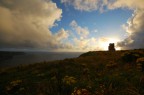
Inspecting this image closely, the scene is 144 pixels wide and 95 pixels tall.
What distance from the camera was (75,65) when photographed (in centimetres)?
2162

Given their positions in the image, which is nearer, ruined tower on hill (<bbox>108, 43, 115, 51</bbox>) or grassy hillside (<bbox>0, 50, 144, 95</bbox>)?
grassy hillside (<bbox>0, 50, 144, 95</bbox>)

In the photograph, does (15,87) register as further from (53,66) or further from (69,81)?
(53,66)

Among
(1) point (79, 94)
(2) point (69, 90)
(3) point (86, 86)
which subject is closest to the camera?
(1) point (79, 94)

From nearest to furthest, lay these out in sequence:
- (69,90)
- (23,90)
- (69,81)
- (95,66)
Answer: (69,90) → (69,81) → (23,90) → (95,66)

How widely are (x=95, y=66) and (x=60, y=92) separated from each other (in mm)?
12606

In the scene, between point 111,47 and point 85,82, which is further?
point 111,47

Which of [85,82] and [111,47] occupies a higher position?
[111,47]

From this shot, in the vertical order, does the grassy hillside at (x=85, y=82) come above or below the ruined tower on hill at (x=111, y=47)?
below

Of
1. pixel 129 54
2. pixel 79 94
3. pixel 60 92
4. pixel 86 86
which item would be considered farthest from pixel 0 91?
pixel 129 54

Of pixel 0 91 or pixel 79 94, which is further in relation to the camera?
pixel 0 91

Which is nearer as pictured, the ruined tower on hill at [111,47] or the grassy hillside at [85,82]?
the grassy hillside at [85,82]

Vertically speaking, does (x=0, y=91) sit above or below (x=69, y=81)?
below

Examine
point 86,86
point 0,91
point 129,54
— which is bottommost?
point 0,91

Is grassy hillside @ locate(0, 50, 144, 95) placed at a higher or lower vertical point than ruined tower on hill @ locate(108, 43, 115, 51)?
lower
